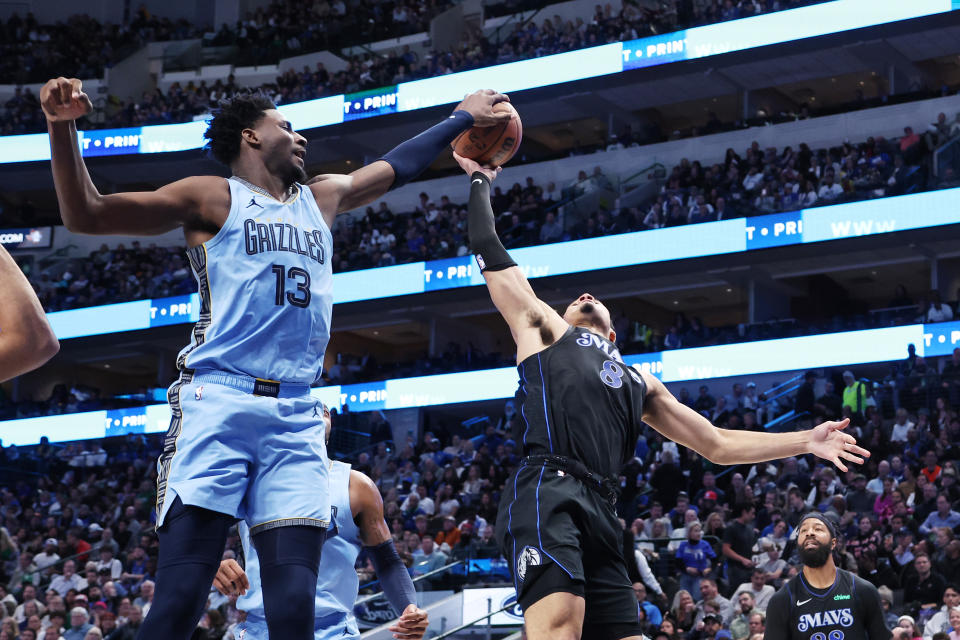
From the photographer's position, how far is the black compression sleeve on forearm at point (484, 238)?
16.0ft

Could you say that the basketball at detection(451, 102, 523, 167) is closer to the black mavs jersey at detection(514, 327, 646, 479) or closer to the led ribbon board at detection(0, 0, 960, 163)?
the black mavs jersey at detection(514, 327, 646, 479)

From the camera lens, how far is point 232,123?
12.3ft

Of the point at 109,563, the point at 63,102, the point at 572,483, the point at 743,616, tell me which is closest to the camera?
the point at 63,102

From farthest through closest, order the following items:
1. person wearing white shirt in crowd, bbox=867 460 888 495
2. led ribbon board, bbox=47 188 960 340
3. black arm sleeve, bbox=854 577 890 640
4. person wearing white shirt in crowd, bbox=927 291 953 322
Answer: led ribbon board, bbox=47 188 960 340 < person wearing white shirt in crowd, bbox=927 291 953 322 < person wearing white shirt in crowd, bbox=867 460 888 495 < black arm sleeve, bbox=854 577 890 640

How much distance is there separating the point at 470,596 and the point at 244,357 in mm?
11257

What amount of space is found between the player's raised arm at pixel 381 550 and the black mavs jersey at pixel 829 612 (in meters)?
2.43

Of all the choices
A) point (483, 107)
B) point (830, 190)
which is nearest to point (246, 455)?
point (483, 107)

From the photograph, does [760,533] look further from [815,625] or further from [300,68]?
[300,68]

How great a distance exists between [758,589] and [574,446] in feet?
26.9

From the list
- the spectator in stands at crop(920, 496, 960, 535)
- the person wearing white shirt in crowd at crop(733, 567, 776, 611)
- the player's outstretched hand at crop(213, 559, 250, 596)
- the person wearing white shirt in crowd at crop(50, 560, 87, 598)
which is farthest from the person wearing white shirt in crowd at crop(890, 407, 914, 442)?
the player's outstretched hand at crop(213, 559, 250, 596)

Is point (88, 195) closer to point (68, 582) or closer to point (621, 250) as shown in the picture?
point (68, 582)

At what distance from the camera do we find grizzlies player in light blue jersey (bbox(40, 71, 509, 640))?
10.3ft

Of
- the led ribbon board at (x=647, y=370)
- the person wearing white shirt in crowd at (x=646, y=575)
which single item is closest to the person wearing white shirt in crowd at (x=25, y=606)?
the led ribbon board at (x=647, y=370)

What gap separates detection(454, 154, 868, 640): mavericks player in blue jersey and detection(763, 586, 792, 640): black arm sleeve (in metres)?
1.77
